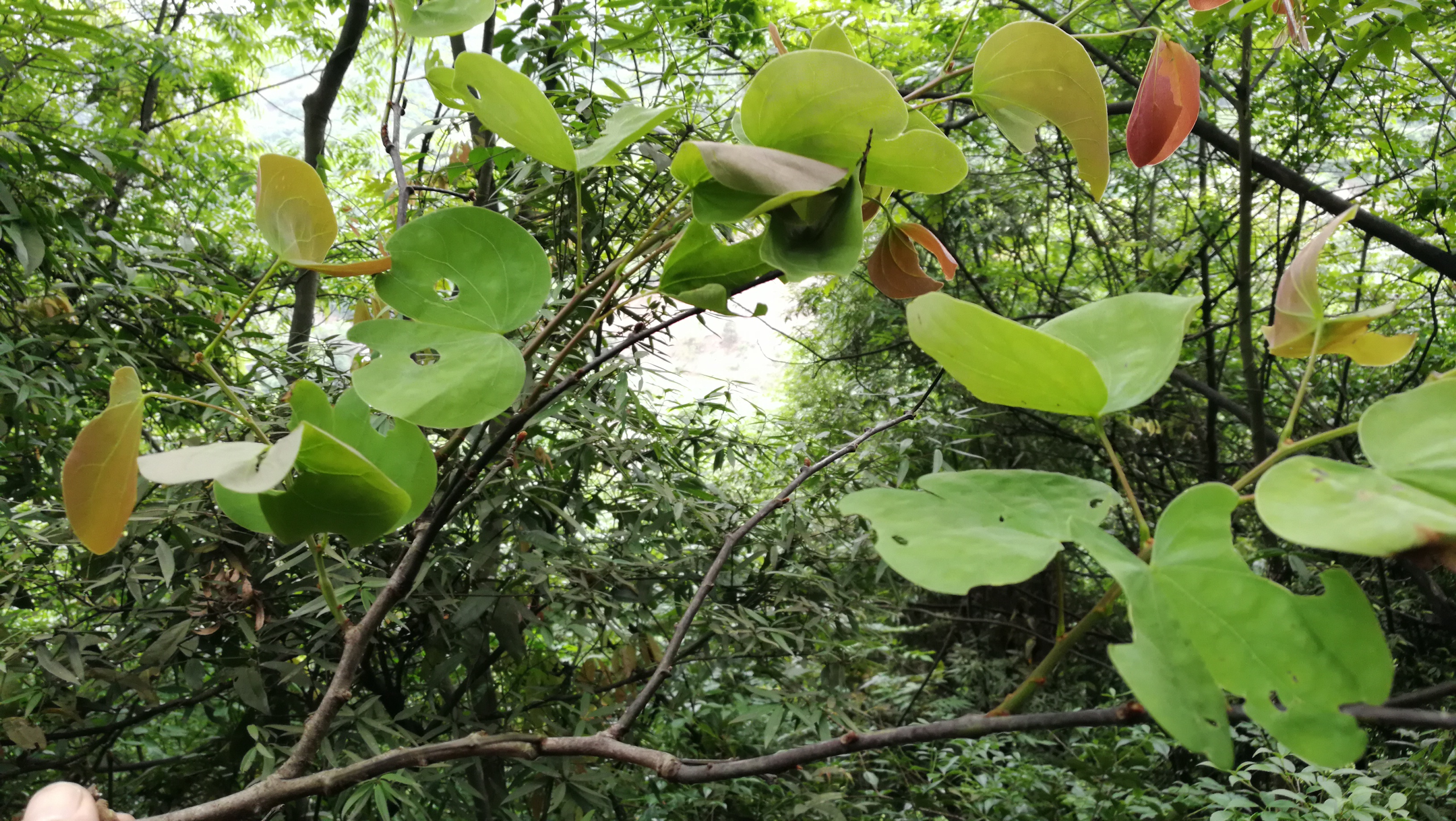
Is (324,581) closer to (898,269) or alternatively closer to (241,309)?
(241,309)

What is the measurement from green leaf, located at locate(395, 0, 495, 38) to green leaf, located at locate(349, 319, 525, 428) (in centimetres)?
10

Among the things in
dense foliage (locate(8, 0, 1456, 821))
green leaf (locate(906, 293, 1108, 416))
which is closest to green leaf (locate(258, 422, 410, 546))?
dense foliage (locate(8, 0, 1456, 821))

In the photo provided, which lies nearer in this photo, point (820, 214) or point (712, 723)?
point (820, 214)

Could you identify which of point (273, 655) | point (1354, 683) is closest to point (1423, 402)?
point (1354, 683)

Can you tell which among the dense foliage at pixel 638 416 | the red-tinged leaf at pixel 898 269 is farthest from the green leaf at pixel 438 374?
the red-tinged leaf at pixel 898 269

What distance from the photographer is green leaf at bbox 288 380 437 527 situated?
187 mm

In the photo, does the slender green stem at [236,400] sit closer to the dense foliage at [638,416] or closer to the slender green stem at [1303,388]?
the dense foliage at [638,416]

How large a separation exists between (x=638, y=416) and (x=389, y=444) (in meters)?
0.95

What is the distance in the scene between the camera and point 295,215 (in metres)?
0.19

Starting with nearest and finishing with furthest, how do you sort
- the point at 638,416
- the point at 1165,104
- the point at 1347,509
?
the point at 1347,509
the point at 1165,104
the point at 638,416

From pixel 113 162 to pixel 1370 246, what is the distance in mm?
3304

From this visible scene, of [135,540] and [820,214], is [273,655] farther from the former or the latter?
[820,214]

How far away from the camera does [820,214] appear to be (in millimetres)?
181

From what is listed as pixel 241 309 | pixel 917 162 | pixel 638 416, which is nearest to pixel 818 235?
pixel 917 162
